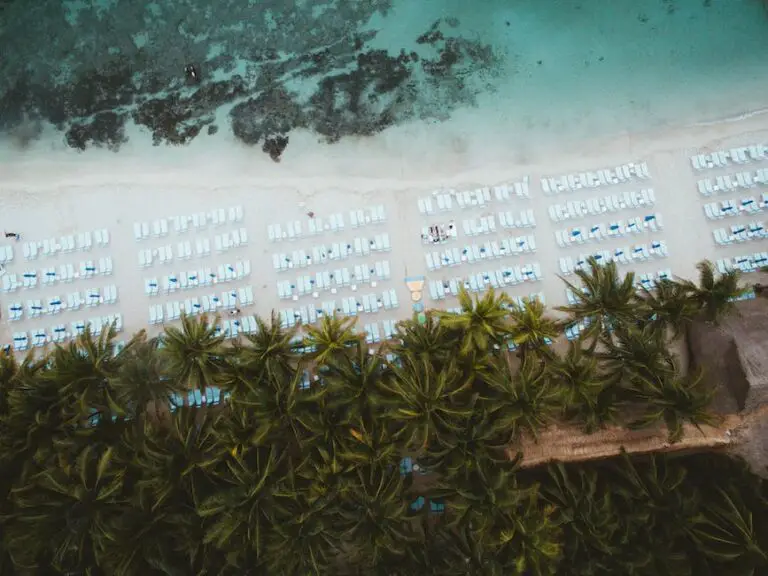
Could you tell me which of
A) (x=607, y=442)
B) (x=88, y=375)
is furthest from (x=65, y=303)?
(x=607, y=442)

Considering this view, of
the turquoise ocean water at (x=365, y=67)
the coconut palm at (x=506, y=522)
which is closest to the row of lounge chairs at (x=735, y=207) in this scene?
the turquoise ocean water at (x=365, y=67)

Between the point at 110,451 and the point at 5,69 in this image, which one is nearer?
the point at 110,451

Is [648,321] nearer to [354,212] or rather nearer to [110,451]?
[354,212]

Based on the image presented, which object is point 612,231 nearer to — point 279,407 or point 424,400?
point 424,400

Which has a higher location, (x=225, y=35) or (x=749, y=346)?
(x=225, y=35)

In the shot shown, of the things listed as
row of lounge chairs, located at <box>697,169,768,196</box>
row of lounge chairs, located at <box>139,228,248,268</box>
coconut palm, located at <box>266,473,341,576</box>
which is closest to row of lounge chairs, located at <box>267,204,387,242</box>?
row of lounge chairs, located at <box>139,228,248,268</box>

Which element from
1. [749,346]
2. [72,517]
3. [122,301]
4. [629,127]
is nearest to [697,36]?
[629,127]

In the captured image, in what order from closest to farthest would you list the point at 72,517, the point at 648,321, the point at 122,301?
the point at 72,517 → the point at 648,321 → the point at 122,301
